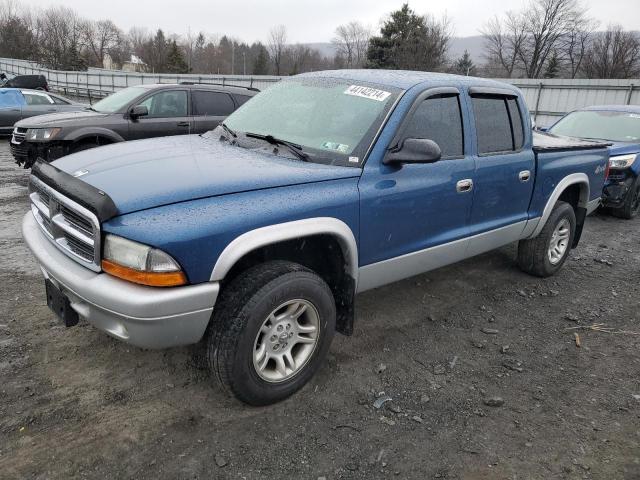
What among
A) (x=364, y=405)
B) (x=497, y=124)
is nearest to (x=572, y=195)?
(x=497, y=124)

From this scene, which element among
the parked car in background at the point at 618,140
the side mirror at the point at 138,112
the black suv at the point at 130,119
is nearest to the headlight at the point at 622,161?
the parked car in background at the point at 618,140

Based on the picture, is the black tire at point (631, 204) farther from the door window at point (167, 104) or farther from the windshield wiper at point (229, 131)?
the door window at point (167, 104)

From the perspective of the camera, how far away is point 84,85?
31828 mm

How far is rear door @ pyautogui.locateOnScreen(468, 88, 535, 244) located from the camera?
3.85m

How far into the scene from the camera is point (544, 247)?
4.92m

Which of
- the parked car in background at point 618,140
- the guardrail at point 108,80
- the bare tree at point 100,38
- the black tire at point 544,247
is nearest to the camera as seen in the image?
the black tire at point 544,247

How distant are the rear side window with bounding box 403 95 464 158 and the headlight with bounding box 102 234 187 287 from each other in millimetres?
1807

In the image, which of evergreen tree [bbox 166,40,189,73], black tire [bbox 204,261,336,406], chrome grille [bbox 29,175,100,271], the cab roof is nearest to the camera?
chrome grille [bbox 29,175,100,271]

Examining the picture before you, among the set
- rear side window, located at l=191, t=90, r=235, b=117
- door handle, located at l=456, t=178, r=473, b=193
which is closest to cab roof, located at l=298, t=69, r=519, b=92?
door handle, located at l=456, t=178, r=473, b=193

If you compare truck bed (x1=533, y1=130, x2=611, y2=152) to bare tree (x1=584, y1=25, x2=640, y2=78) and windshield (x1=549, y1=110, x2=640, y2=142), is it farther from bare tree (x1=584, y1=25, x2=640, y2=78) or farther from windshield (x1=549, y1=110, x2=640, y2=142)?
bare tree (x1=584, y1=25, x2=640, y2=78)

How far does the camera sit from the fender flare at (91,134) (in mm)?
7266

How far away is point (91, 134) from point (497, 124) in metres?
5.92

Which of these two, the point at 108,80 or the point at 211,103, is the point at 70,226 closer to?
the point at 211,103

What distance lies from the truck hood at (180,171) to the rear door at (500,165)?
1369 millimetres
